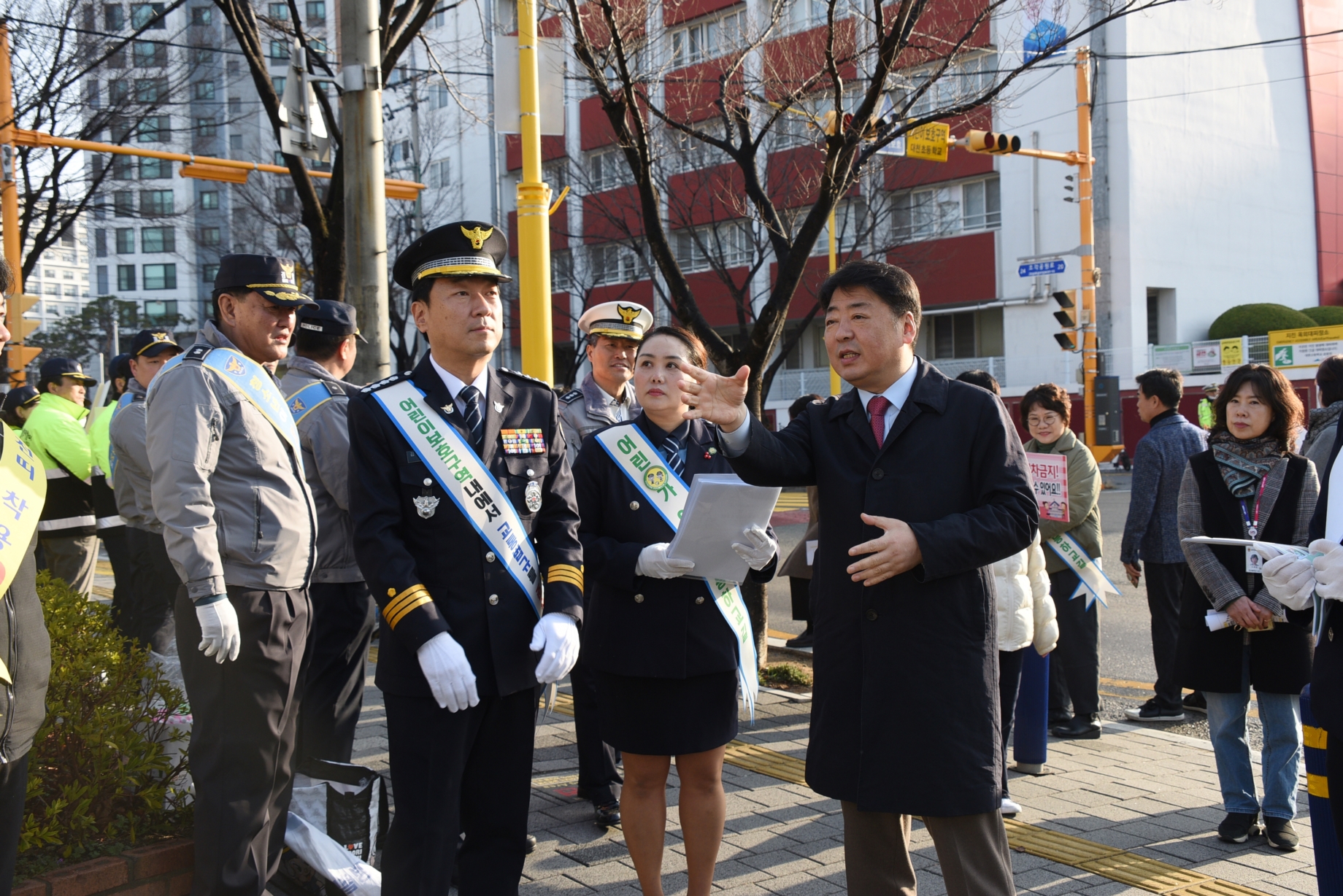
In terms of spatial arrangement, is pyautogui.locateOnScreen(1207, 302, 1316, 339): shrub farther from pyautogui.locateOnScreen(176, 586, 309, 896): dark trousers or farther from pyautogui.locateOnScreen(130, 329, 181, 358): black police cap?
pyautogui.locateOnScreen(176, 586, 309, 896): dark trousers

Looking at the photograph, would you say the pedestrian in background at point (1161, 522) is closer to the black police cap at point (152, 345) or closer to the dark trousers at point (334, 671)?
the dark trousers at point (334, 671)

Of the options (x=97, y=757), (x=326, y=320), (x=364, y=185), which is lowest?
(x=97, y=757)

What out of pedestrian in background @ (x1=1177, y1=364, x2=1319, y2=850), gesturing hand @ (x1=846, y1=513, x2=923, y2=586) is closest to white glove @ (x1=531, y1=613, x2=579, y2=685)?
gesturing hand @ (x1=846, y1=513, x2=923, y2=586)

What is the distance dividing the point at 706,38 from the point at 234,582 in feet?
29.6

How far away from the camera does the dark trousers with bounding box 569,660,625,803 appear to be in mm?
4750

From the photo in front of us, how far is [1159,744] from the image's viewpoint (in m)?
6.01

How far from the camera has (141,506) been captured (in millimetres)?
5879

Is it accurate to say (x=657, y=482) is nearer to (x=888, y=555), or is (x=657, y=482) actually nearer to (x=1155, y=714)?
(x=888, y=555)

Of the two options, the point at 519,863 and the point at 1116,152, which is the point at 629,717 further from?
the point at 1116,152

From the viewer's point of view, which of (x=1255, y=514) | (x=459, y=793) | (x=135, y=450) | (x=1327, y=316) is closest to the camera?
(x=459, y=793)

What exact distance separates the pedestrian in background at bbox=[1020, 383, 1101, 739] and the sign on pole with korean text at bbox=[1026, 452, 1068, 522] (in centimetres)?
17

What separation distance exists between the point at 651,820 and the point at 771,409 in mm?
31542

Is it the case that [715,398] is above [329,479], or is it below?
above

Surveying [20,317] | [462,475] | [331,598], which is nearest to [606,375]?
[331,598]
